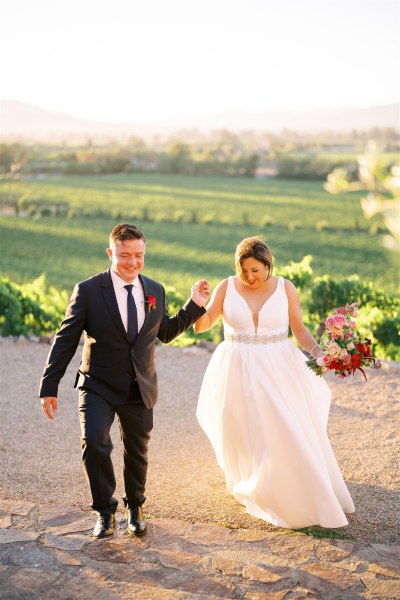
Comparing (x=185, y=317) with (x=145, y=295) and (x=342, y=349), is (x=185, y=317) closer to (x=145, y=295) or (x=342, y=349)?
(x=145, y=295)

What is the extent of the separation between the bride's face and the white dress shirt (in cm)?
77

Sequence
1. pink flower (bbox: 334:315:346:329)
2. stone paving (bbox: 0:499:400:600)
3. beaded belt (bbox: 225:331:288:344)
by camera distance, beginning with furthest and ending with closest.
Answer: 1. beaded belt (bbox: 225:331:288:344)
2. pink flower (bbox: 334:315:346:329)
3. stone paving (bbox: 0:499:400:600)

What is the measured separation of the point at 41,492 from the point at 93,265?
22507 mm

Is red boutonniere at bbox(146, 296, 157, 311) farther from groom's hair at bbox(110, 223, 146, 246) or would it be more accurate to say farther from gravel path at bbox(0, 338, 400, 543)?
gravel path at bbox(0, 338, 400, 543)

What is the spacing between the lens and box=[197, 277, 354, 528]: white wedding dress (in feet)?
15.9

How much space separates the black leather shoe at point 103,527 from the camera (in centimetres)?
452

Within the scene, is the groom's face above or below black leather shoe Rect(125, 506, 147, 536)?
above

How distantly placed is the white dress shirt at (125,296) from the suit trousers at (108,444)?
0.39m

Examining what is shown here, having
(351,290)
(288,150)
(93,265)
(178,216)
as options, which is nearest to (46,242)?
(93,265)

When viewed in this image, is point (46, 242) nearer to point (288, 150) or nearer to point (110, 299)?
point (110, 299)

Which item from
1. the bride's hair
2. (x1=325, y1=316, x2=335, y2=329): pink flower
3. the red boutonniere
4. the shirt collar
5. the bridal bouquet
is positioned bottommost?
the bridal bouquet

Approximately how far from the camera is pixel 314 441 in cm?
496

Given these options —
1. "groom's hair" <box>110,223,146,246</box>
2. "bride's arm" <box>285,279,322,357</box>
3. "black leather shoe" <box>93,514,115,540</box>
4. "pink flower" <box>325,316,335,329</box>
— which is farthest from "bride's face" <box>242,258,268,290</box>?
"black leather shoe" <box>93,514,115,540</box>

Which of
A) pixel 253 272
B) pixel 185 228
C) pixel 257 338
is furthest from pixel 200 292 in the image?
pixel 185 228
